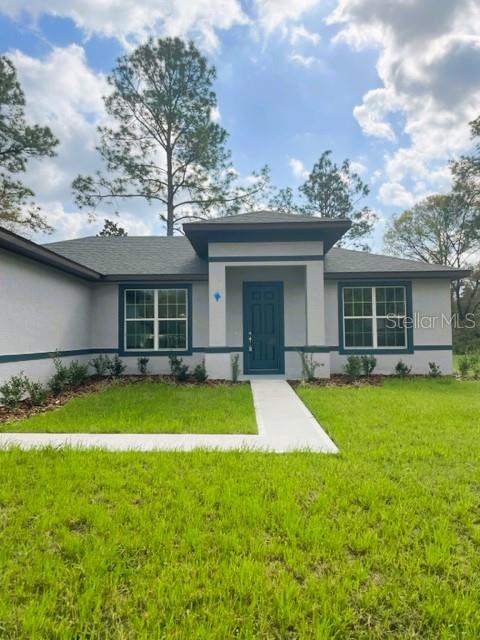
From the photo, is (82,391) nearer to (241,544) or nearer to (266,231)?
(266,231)

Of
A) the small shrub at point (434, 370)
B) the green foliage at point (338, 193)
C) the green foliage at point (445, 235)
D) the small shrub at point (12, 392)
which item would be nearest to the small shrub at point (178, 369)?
the small shrub at point (12, 392)

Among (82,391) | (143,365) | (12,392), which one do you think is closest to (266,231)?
(143,365)

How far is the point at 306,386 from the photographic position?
29.9ft

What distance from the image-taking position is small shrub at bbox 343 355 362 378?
1021 centimetres

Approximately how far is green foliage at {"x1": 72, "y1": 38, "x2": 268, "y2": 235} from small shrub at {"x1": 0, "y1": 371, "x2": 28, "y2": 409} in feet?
49.6

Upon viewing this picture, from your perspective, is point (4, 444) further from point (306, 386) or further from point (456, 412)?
point (456, 412)

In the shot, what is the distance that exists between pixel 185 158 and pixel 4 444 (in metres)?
19.6

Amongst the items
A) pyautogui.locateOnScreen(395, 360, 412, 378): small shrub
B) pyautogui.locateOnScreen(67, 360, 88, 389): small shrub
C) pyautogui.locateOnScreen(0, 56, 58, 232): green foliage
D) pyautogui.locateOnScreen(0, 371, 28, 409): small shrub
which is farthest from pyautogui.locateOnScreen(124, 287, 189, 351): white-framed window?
pyautogui.locateOnScreen(0, 56, 58, 232): green foliage

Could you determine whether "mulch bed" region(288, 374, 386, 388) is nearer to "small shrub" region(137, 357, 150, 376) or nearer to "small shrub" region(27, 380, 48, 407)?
"small shrub" region(137, 357, 150, 376)

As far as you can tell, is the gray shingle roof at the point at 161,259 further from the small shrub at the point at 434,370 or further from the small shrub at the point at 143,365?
the small shrub at the point at 434,370

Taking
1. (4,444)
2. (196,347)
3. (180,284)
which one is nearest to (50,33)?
(180,284)

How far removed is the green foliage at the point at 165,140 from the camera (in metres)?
19.9

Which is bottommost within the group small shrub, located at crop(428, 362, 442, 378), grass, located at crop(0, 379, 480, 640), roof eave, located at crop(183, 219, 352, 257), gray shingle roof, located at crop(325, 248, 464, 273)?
grass, located at crop(0, 379, 480, 640)

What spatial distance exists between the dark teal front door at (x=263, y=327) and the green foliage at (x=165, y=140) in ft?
39.1
